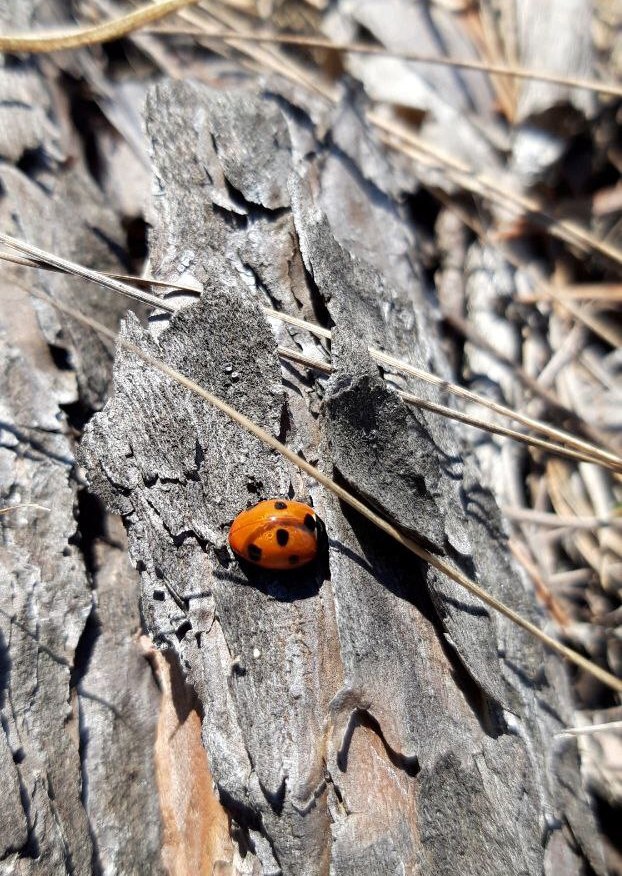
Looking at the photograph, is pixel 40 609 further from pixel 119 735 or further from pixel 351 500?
pixel 351 500

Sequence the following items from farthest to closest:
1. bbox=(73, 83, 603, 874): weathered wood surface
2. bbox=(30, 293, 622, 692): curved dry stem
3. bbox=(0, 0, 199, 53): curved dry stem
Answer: bbox=(0, 0, 199, 53): curved dry stem
bbox=(30, 293, 622, 692): curved dry stem
bbox=(73, 83, 603, 874): weathered wood surface

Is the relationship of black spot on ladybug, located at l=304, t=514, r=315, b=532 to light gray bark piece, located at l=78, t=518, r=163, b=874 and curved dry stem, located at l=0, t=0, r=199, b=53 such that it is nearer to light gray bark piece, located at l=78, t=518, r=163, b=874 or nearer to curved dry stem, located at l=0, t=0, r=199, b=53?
light gray bark piece, located at l=78, t=518, r=163, b=874

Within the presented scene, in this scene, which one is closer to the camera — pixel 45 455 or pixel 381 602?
pixel 381 602

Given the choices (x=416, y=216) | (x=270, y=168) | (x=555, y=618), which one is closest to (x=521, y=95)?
(x=416, y=216)

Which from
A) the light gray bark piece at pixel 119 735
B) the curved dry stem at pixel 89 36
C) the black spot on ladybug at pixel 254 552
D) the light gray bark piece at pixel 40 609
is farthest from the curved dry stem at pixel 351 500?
the curved dry stem at pixel 89 36

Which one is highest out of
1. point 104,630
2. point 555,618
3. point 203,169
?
point 203,169

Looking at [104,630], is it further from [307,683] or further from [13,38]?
[13,38]

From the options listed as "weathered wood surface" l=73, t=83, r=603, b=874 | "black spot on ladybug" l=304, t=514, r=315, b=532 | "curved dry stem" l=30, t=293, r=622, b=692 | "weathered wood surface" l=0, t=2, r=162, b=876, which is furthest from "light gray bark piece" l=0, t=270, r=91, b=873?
"black spot on ladybug" l=304, t=514, r=315, b=532
